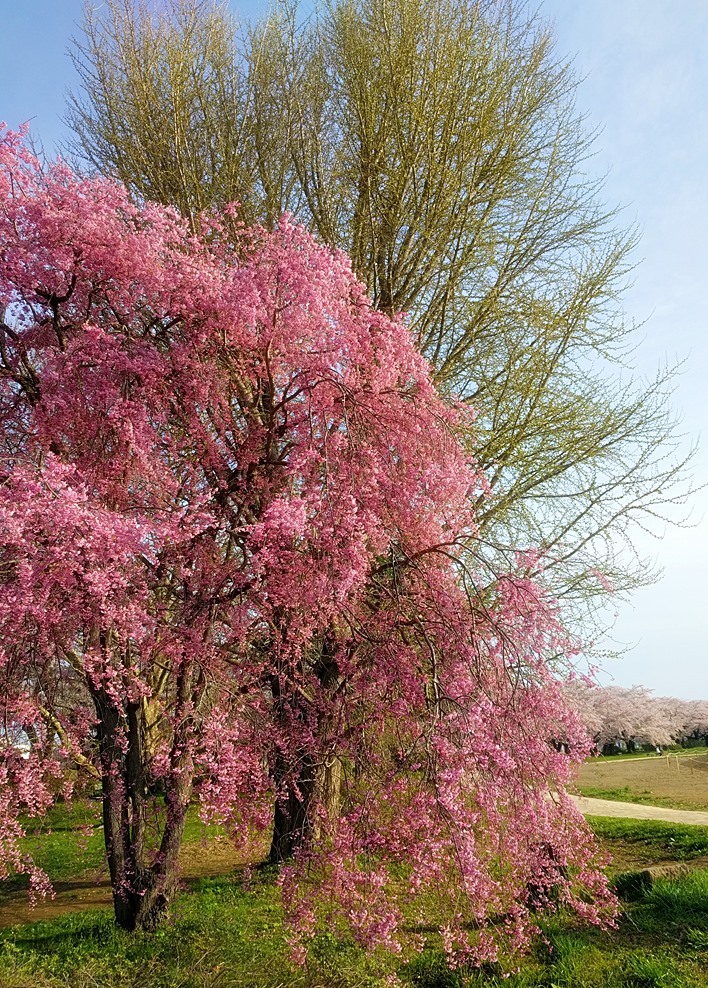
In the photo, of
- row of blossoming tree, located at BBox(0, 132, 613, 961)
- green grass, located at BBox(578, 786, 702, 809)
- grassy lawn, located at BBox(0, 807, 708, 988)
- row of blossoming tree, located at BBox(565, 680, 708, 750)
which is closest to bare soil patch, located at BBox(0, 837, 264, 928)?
grassy lawn, located at BBox(0, 807, 708, 988)

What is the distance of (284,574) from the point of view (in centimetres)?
645

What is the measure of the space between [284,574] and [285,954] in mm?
3959

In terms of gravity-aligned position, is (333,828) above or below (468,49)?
below

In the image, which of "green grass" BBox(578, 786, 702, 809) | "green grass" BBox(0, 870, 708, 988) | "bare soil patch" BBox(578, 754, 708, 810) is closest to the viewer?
"green grass" BBox(0, 870, 708, 988)

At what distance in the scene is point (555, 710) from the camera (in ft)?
20.6

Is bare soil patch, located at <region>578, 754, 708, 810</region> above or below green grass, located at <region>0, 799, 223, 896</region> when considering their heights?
below

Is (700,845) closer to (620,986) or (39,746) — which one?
(620,986)

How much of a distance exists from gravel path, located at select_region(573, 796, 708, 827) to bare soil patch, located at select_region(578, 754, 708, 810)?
2.67 ft

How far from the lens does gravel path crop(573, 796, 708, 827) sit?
46.3ft

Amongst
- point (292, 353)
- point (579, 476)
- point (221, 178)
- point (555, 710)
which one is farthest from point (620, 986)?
point (221, 178)

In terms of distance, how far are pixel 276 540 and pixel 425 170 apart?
29.4ft

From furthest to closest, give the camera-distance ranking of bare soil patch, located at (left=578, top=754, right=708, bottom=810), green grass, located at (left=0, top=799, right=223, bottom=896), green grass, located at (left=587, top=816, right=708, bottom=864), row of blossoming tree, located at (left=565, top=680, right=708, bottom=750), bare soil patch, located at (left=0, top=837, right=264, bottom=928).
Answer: row of blossoming tree, located at (left=565, top=680, right=708, bottom=750), bare soil patch, located at (left=578, top=754, right=708, bottom=810), green grass, located at (left=0, top=799, right=223, bottom=896), green grass, located at (left=587, top=816, right=708, bottom=864), bare soil patch, located at (left=0, top=837, right=264, bottom=928)

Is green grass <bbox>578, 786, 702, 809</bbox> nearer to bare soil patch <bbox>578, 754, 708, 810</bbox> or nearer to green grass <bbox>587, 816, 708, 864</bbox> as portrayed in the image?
bare soil patch <bbox>578, 754, 708, 810</bbox>

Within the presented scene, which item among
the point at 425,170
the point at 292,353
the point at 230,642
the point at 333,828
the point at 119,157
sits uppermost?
the point at 119,157
